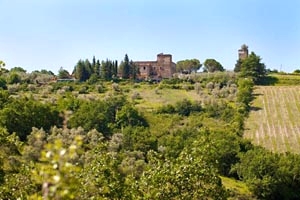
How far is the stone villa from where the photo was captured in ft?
539

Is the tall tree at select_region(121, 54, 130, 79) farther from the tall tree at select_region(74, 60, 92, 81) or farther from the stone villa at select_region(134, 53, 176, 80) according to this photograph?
the stone villa at select_region(134, 53, 176, 80)

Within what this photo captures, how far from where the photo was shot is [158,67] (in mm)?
166750

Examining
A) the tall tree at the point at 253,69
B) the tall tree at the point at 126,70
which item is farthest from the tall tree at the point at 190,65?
the tall tree at the point at 253,69

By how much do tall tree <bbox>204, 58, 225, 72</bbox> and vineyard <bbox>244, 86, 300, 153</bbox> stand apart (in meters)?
54.1

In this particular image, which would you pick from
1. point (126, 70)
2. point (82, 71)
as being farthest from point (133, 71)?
point (82, 71)

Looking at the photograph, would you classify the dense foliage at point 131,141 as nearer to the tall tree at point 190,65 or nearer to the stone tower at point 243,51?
the stone tower at point 243,51

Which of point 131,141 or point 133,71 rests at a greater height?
point 133,71

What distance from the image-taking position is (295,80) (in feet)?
426

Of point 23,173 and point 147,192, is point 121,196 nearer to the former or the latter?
point 147,192

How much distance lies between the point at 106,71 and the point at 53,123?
5857 centimetres

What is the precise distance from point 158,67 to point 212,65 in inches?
976

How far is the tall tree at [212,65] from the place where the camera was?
178000 millimetres

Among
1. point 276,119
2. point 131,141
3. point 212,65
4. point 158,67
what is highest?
point 212,65

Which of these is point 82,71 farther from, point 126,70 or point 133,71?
point 133,71
